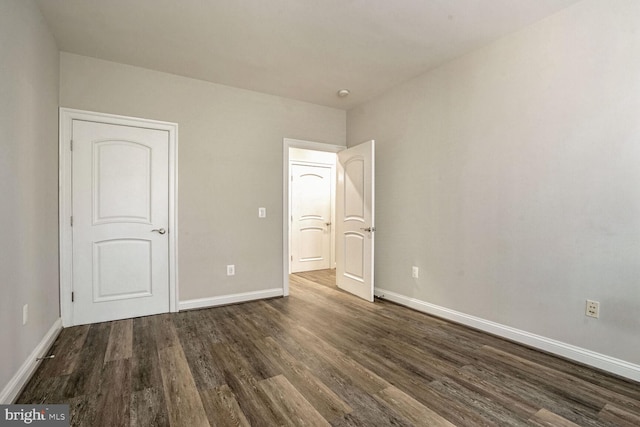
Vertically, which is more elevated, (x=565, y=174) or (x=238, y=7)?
(x=238, y=7)

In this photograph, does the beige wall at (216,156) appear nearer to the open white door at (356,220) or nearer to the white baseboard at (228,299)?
the white baseboard at (228,299)

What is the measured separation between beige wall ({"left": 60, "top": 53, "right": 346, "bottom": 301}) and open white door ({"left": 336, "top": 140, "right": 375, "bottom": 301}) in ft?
2.56

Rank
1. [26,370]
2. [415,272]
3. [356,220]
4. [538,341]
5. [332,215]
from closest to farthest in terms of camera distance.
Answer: [26,370] → [538,341] → [415,272] → [356,220] → [332,215]

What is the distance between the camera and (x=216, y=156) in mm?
3525

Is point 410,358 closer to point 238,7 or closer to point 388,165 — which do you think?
point 388,165

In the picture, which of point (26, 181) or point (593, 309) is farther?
point (593, 309)

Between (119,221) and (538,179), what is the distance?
12.5 feet

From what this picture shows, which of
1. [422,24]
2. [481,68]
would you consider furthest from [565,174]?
[422,24]

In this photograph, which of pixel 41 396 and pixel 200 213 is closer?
pixel 41 396

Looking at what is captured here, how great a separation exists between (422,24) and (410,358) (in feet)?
8.51

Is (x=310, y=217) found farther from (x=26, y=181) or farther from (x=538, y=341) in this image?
(x=26, y=181)

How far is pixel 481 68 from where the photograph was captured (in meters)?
2.80

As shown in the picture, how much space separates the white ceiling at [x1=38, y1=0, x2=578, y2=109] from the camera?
222 centimetres

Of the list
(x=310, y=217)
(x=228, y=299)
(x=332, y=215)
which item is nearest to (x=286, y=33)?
(x=228, y=299)
